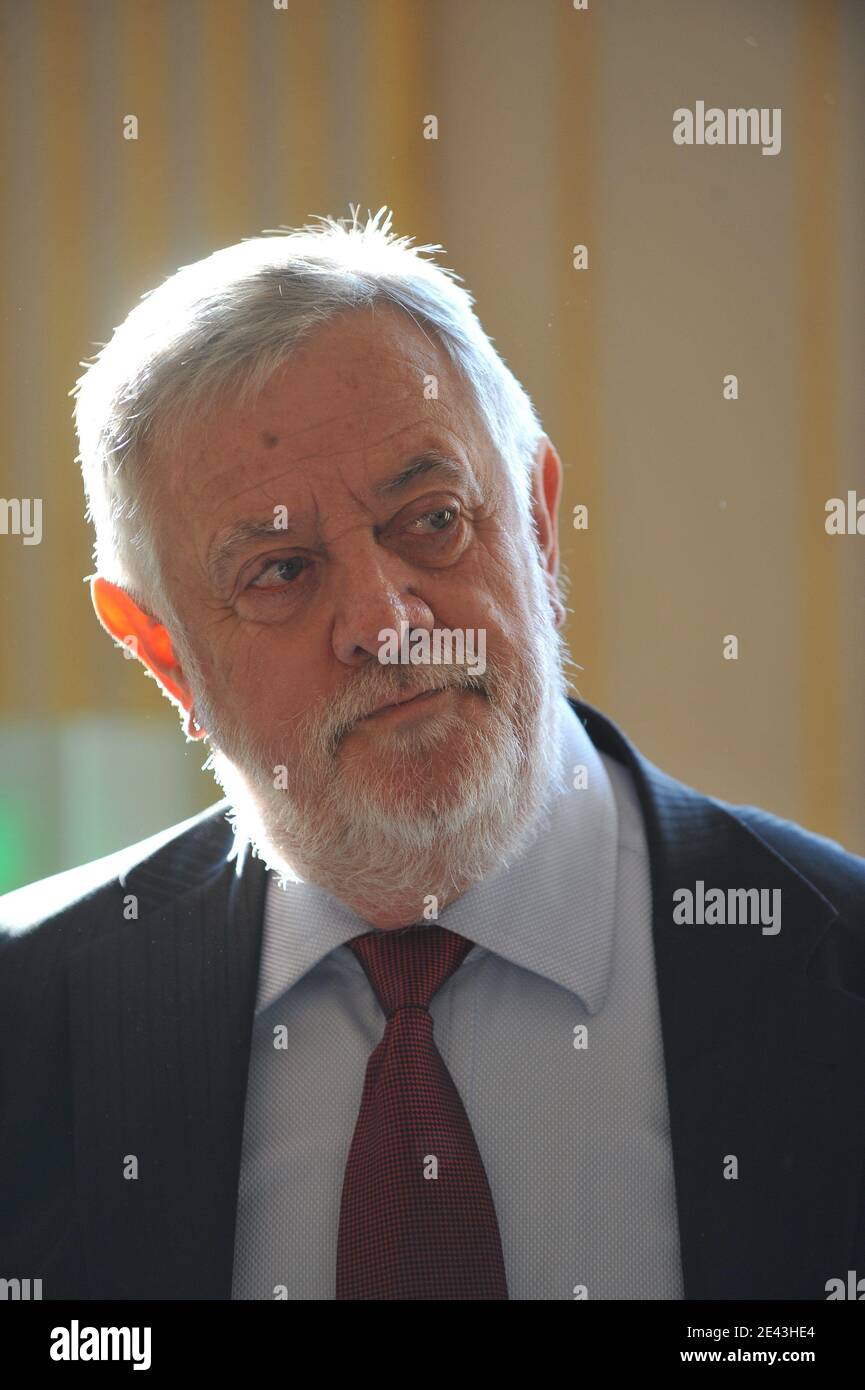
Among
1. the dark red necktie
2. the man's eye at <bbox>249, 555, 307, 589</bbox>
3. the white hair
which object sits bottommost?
the dark red necktie

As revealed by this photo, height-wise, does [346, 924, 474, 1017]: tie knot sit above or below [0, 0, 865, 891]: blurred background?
below

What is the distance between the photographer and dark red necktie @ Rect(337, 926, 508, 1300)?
1354 mm

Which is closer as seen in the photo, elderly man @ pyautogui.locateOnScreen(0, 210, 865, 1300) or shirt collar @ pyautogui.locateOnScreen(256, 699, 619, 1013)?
elderly man @ pyautogui.locateOnScreen(0, 210, 865, 1300)

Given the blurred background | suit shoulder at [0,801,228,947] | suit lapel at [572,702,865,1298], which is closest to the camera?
suit lapel at [572,702,865,1298]

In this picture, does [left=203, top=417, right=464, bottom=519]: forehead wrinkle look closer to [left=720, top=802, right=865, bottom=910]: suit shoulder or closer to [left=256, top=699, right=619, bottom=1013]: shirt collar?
[left=256, top=699, right=619, bottom=1013]: shirt collar

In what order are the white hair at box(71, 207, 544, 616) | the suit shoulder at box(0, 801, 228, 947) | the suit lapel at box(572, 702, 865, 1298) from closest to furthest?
the suit lapel at box(572, 702, 865, 1298) → the white hair at box(71, 207, 544, 616) → the suit shoulder at box(0, 801, 228, 947)

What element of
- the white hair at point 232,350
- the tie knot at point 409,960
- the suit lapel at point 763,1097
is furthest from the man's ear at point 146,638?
the suit lapel at point 763,1097

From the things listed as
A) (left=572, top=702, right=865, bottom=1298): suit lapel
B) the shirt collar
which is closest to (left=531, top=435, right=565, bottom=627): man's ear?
the shirt collar

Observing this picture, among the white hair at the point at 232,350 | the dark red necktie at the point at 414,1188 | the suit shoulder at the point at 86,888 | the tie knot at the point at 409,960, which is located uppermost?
the white hair at the point at 232,350

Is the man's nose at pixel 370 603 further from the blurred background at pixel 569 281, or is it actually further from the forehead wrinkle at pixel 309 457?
the blurred background at pixel 569 281

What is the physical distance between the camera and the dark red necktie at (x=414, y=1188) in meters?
1.35

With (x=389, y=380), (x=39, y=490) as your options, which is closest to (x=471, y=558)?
(x=389, y=380)

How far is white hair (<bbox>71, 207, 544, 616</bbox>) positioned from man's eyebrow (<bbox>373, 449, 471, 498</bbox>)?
3.6 inches

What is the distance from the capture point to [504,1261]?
1.38 m
